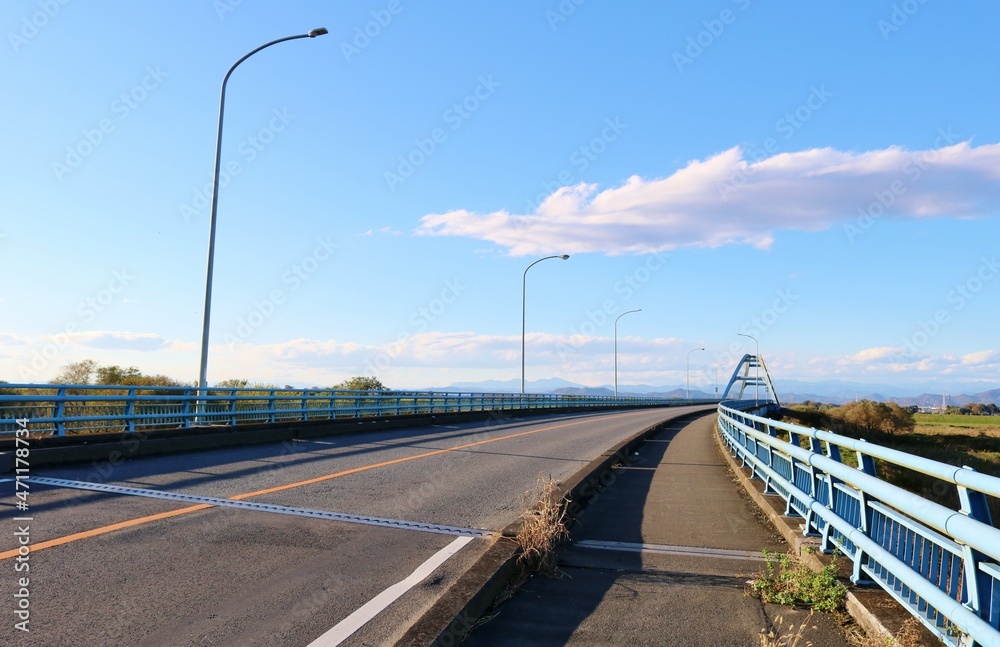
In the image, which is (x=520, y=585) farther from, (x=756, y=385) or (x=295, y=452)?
(x=756, y=385)

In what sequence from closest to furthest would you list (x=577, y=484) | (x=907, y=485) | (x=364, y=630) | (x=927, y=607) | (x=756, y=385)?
(x=927, y=607) < (x=364, y=630) < (x=577, y=484) < (x=907, y=485) < (x=756, y=385)

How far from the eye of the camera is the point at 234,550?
6113mm

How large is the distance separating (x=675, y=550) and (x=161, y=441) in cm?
993

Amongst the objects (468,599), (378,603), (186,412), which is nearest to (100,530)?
(378,603)

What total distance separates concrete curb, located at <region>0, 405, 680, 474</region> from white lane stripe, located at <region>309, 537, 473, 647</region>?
715cm

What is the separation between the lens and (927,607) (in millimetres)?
4016

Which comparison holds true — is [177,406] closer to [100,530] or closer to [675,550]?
[100,530]

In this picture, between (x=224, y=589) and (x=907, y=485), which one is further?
(x=907, y=485)

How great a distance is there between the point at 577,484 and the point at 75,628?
614 centimetres

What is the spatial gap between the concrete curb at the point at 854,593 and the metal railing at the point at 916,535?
92 mm

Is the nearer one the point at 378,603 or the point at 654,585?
the point at 378,603

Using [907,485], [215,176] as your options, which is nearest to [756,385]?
[907,485]

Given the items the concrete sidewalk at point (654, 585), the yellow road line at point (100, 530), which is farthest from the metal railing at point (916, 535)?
the yellow road line at point (100, 530)

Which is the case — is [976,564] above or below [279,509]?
above
